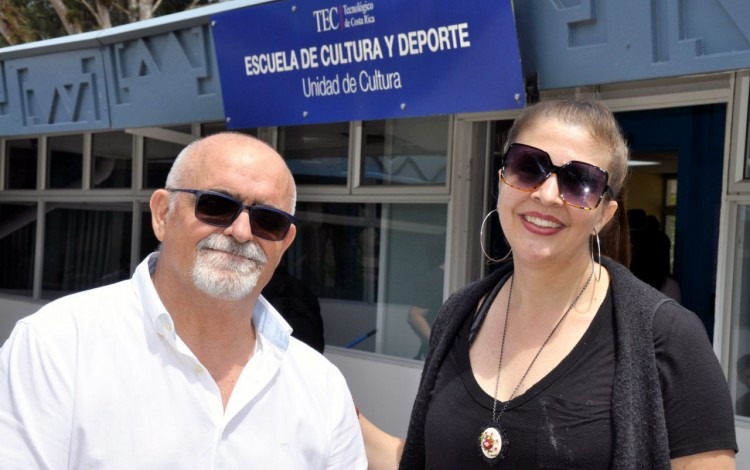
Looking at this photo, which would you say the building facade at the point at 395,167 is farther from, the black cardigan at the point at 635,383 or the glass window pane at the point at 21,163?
the glass window pane at the point at 21,163

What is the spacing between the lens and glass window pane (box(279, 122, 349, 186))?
6137 mm

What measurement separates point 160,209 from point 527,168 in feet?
2.86

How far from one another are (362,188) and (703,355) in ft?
13.9

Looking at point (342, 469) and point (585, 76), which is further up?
point (585, 76)

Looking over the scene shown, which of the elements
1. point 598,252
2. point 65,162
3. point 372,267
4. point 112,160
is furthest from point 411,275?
point 65,162

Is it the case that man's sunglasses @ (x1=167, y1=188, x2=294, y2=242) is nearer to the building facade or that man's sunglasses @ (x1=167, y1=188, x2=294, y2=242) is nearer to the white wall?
the building facade

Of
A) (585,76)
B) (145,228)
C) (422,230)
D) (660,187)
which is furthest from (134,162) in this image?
(585,76)

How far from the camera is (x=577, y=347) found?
202cm

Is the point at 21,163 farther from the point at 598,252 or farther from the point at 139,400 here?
the point at 598,252

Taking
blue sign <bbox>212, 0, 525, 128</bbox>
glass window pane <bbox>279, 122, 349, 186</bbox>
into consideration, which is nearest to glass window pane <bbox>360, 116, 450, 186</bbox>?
glass window pane <bbox>279, 122, 349, 186</bbox>

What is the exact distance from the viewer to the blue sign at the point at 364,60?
4.05 m

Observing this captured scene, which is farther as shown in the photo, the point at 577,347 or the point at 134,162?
the point at 134,162

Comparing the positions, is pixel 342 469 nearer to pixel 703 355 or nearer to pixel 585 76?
pixel 703 355

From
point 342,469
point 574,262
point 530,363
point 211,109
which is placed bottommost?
point 342,469
